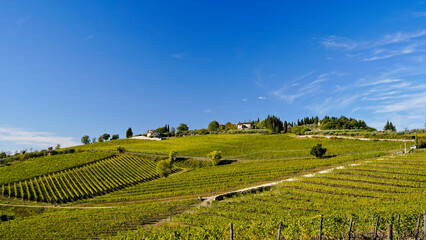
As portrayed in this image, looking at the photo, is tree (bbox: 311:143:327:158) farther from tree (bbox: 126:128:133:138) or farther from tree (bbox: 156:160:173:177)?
tree (bbox: 126:128:133:138)

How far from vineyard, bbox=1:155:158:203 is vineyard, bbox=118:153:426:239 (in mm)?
34235

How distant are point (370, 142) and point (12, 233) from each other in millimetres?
94565

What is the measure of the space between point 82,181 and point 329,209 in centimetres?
5733

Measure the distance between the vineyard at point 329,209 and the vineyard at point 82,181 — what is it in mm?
34235

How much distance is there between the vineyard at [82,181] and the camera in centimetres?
4749

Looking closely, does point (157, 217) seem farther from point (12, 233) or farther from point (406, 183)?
point (406, 183)

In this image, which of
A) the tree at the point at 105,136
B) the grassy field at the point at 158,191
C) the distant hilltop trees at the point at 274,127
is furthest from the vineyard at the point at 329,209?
the tree at the point at 105,136

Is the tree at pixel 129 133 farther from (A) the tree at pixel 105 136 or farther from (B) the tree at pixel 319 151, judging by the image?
(B) the tree at pixel 319 151

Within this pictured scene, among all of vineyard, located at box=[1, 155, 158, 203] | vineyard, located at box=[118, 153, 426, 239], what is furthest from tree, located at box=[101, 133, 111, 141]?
vineyard, located at box=[118, 153, 426, 239]

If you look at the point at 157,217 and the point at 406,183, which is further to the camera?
the point at 406,183

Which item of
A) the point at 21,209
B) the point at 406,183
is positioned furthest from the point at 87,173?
the point at 406,183

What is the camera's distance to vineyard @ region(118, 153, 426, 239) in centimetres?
1385

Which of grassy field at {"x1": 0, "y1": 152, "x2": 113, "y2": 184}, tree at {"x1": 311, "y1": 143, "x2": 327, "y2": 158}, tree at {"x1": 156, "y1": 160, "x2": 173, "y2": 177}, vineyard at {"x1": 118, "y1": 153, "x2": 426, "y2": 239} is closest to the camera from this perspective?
vineyard at {"x1": 118, "y1": 153, "x2": 426, "y2": 239}

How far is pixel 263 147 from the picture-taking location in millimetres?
89062
